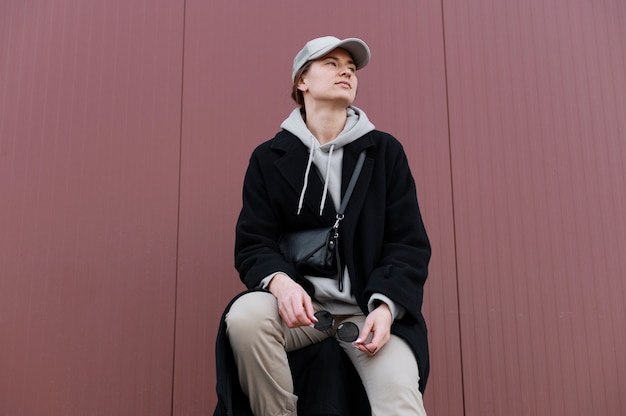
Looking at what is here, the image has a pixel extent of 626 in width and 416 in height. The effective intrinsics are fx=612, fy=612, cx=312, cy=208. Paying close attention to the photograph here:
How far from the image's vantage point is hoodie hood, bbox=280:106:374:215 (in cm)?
164

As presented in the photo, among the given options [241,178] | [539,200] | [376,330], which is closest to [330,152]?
[376,330]

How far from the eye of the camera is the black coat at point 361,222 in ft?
4.90

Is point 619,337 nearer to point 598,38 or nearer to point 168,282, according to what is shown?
point 598,38

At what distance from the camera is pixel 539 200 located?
236 centimetres

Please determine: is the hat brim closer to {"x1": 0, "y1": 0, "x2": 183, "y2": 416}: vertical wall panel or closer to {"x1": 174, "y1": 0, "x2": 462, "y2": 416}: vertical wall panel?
{"x1": 174, "y1": 0, "x2": 462, "y2": 416}: vertical wall panel

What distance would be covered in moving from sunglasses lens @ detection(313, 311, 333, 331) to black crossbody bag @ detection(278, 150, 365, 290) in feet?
0.33

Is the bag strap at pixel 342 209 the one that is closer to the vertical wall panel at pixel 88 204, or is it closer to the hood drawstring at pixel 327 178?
the hood drawstring at pixel 327 178

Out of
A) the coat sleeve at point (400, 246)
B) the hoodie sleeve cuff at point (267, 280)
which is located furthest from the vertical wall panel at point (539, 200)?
the hoodie sleeve cuff at point (267, 280)

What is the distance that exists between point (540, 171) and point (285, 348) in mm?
1401

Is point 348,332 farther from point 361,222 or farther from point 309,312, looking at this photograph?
point 361,222

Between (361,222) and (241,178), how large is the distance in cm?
86

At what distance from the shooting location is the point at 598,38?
256 cm

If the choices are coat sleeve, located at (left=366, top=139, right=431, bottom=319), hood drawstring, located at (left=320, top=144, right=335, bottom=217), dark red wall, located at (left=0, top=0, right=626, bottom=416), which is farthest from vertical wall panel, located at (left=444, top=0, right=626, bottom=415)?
hood drawstring, located at (left=320, top=144, right=335, bottom=217)

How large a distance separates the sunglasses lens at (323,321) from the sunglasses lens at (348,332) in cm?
3
